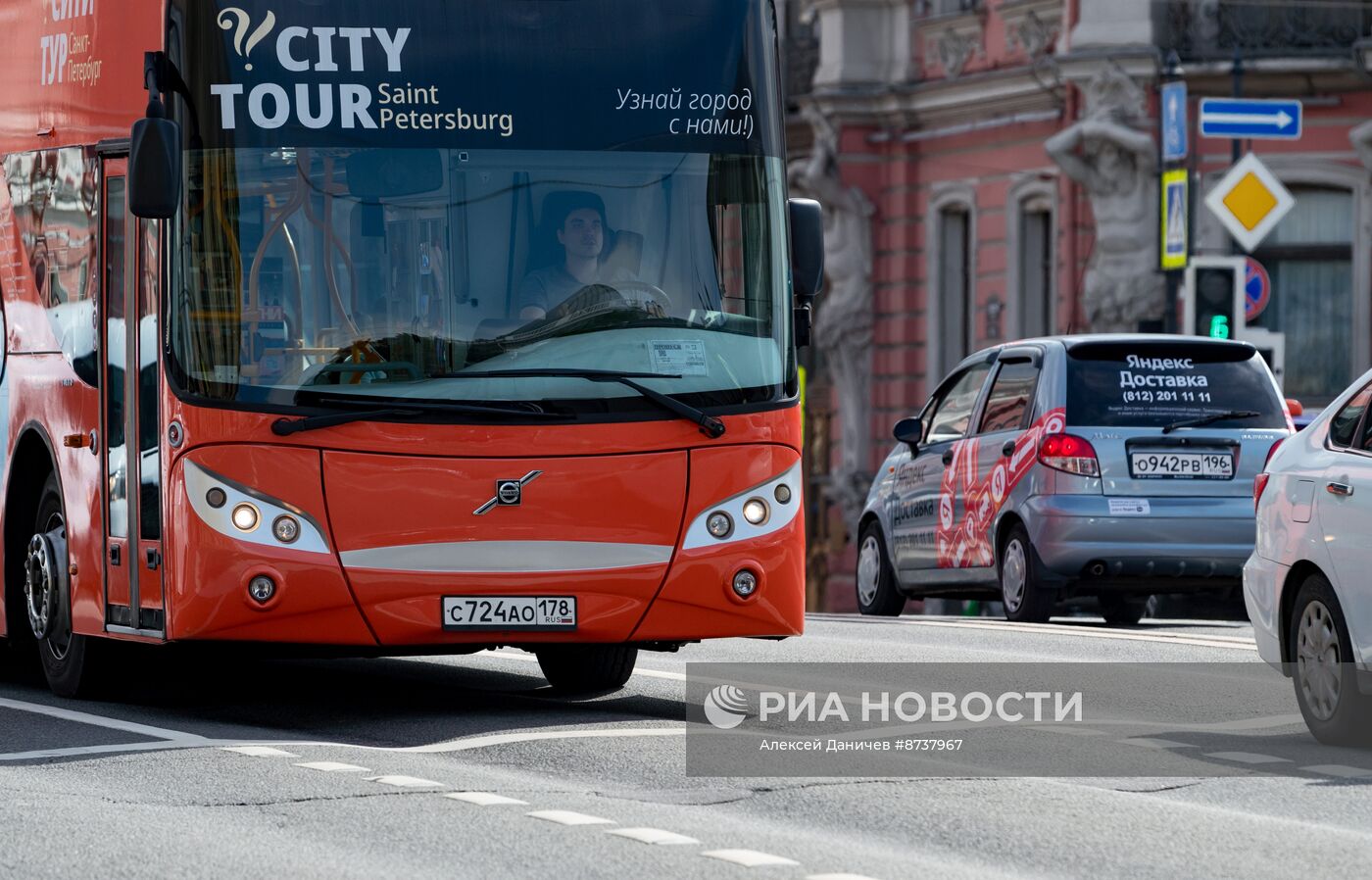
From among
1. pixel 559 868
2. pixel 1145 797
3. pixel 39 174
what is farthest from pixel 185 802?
pixel 39 174

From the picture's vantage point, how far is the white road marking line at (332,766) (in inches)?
405

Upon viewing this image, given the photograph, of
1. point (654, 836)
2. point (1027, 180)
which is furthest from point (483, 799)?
point (1027, 180)

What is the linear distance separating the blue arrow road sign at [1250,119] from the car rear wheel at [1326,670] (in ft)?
55.3

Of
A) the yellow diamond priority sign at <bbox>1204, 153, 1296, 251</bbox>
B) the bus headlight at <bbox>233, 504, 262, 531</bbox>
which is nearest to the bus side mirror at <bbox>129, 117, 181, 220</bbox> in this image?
the bus headlight at <bbox>233, 504, 262, 531</bbox>

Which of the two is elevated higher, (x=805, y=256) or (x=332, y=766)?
(x=805, y=256)

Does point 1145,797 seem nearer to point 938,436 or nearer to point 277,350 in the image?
point 277,350

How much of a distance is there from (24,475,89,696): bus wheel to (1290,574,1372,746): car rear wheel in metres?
5.29

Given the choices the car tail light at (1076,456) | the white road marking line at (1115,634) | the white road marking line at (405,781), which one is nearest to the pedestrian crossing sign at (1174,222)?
the white road marking line at (1115,634)

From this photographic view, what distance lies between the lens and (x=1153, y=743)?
11.2 meters

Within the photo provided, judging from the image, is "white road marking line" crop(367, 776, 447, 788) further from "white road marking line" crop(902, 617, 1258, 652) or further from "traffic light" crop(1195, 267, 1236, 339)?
"traffic light" crop(1195, 267, 1236, 339)

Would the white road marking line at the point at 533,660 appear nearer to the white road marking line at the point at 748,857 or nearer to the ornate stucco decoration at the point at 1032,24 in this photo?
the white road marking line at the point at 748,857

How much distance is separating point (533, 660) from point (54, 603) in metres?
3.28

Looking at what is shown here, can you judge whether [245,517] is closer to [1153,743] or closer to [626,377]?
[626,377]

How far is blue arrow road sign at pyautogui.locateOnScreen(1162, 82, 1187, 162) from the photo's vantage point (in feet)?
100
